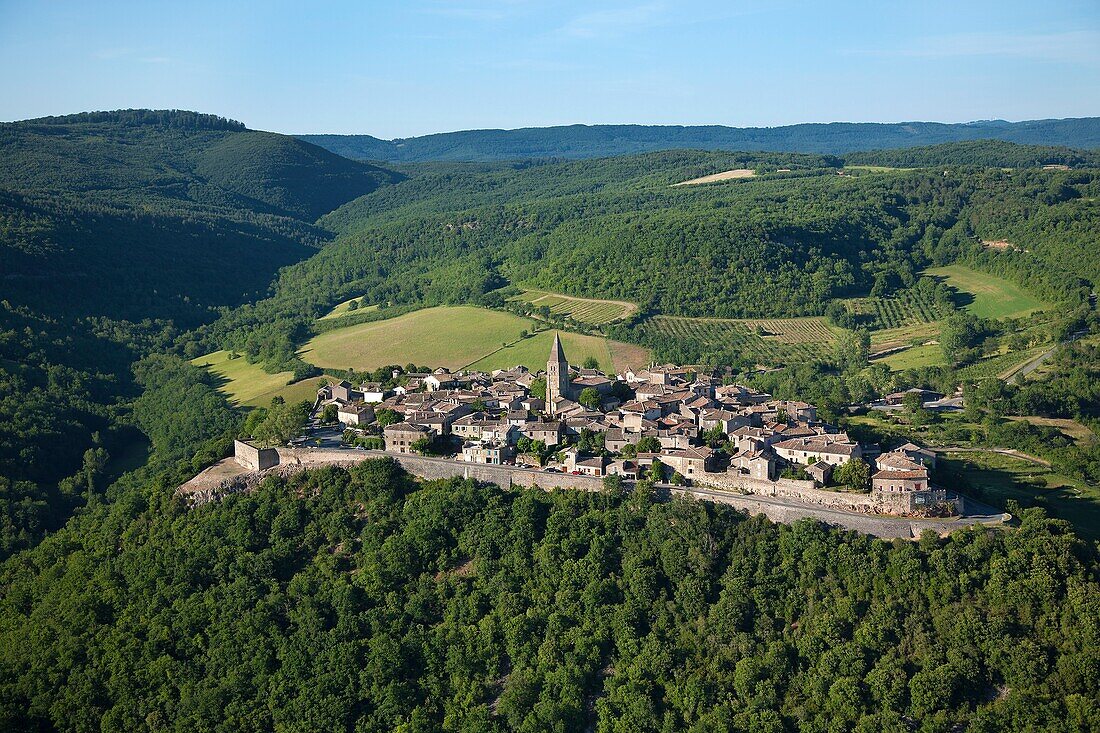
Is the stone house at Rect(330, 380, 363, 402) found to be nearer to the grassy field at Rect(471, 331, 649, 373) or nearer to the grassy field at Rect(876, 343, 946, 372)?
the grassy field at Rect(471, 331, 649, 373)

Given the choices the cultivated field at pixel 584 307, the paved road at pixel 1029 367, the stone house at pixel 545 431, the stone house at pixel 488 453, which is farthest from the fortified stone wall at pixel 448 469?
the cultivated field at pixel 584 307

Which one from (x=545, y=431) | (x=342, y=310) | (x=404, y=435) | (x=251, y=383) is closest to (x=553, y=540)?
(x=545, y=431)

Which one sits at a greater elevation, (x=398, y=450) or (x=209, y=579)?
(x=398, y=450)

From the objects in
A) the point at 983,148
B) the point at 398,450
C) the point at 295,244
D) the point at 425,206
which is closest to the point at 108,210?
the point at 295,244

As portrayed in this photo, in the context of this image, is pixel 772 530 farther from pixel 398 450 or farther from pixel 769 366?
pixel 769 366

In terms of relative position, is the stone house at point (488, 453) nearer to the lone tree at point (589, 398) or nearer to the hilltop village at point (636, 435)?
the hilltop village at point (636, 435)

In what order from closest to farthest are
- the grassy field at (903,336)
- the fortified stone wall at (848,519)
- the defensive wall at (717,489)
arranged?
the fortified stone wall at (848,519), the defensive wall at (717,489), the grassy field at (903,336)
